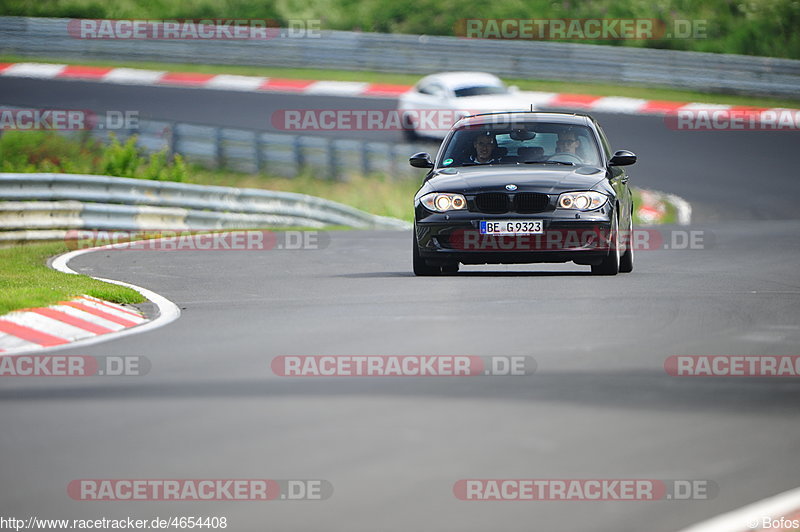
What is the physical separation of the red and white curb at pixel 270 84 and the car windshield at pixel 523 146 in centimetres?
2127

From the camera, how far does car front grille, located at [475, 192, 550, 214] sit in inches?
526

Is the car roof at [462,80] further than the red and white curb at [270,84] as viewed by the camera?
No

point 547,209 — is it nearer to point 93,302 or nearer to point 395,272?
point 395,272

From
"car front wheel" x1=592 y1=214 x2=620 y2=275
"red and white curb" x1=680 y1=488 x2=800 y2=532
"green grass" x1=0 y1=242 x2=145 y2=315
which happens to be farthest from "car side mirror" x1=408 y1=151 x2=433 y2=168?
"red and white curb" x1=680 y1=488 x2=800 y2=532

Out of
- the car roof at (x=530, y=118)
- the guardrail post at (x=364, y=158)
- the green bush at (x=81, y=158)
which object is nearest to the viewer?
the car roof at (x=530, y=118)

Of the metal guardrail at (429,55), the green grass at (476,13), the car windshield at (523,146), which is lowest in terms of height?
the car windshield at (523,146)

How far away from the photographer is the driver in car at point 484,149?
14.5 metres

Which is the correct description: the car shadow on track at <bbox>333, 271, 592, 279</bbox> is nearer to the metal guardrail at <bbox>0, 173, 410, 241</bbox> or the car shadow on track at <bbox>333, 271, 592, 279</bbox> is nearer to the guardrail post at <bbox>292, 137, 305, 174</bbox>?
the metal guardrail at <bbox>0, 173, 410, 241</bbox>

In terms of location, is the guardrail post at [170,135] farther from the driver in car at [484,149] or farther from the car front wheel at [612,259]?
the car front wheel at [612,259]

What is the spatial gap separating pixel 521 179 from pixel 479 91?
63.5 ft

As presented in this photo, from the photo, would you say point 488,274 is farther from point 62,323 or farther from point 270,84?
point 270,84

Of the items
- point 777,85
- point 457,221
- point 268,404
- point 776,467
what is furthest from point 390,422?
point 777,85

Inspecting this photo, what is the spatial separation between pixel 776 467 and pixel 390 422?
5.96ft

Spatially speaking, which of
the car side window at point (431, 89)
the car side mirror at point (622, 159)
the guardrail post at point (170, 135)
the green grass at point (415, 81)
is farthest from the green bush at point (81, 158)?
the car side mirror at point (622, 159)
